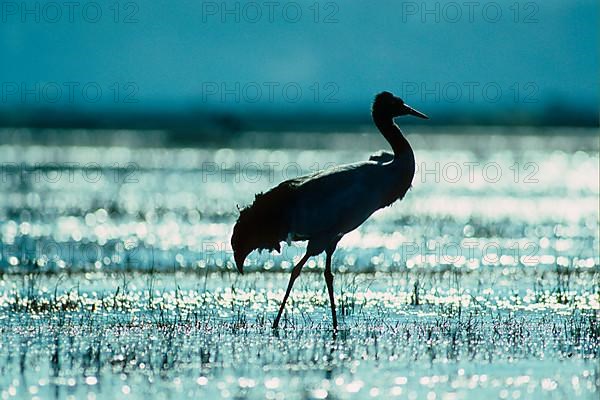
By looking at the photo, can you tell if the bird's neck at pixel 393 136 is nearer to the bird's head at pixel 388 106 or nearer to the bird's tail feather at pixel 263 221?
the bird's head at pixel 388 106

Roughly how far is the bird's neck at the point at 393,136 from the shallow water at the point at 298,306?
4.40 ft

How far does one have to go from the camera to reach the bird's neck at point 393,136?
39.5ft

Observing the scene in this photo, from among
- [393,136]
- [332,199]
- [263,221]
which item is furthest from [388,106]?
[263,221]

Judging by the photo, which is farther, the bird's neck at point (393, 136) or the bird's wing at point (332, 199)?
the bird's neck at point (393, 136)

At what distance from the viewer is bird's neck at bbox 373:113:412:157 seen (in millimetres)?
12055

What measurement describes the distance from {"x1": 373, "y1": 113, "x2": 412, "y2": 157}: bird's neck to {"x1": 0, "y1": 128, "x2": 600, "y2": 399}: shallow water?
134 centimetres

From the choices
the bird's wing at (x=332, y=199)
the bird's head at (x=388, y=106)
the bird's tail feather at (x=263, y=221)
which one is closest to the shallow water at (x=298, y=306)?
the bird's tail feather at (x=263, y=221)

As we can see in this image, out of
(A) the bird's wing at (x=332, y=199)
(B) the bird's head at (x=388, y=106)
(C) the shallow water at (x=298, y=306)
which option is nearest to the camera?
(C) the shallow water at (x=298, y=306)

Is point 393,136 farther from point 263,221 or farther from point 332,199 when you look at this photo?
point 263,221

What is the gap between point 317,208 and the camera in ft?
37.7

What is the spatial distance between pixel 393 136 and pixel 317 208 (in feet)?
3.81

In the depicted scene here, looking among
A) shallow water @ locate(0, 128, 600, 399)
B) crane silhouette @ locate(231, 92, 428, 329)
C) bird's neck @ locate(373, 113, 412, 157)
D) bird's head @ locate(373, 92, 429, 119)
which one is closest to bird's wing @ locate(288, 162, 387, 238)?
crane silhouette @ locate(231, 92, 428, 329)

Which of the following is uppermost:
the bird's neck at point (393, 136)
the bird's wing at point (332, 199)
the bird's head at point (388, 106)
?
the bird's head at point (388, 106)

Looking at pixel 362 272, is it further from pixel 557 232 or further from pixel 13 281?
pixel 557 232
